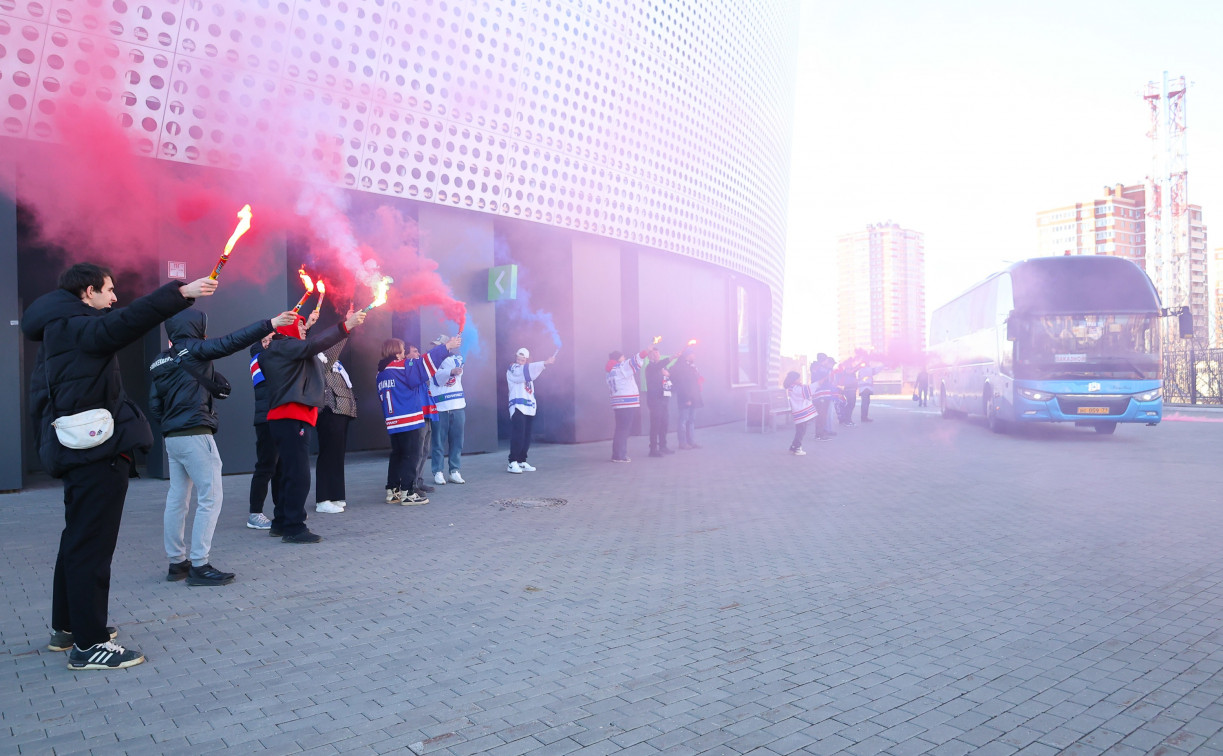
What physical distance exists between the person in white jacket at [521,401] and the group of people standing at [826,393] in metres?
4.98

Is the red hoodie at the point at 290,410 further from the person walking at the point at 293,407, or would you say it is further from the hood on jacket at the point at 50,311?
the hood on jacket at the point at 50,311

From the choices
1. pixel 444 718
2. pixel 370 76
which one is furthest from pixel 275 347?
pixel 370 76

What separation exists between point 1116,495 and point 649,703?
7.92 meters

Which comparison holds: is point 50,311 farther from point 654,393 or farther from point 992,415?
point 992,415

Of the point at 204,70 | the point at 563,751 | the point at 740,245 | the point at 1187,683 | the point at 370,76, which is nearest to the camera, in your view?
the point at 563,751

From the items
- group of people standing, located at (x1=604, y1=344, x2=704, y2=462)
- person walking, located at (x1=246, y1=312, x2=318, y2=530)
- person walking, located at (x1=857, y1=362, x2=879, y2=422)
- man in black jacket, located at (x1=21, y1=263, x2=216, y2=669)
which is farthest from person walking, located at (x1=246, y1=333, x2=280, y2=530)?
person walking, located at (x1=857, y1=362, x2=879, y2=422)

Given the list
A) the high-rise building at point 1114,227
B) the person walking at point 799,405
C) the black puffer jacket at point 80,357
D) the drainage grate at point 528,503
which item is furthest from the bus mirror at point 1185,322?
the high-rise building at point 1114,227

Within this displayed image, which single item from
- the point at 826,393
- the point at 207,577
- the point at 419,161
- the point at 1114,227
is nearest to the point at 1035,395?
the point at 826,393

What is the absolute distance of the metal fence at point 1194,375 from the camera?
1216 inches

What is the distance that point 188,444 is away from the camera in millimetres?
5457

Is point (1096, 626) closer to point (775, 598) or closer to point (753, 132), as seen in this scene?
point (775, 598)

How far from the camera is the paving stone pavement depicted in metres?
3.17

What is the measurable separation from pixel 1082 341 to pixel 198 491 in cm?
1595

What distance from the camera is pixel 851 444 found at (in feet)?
52.2
